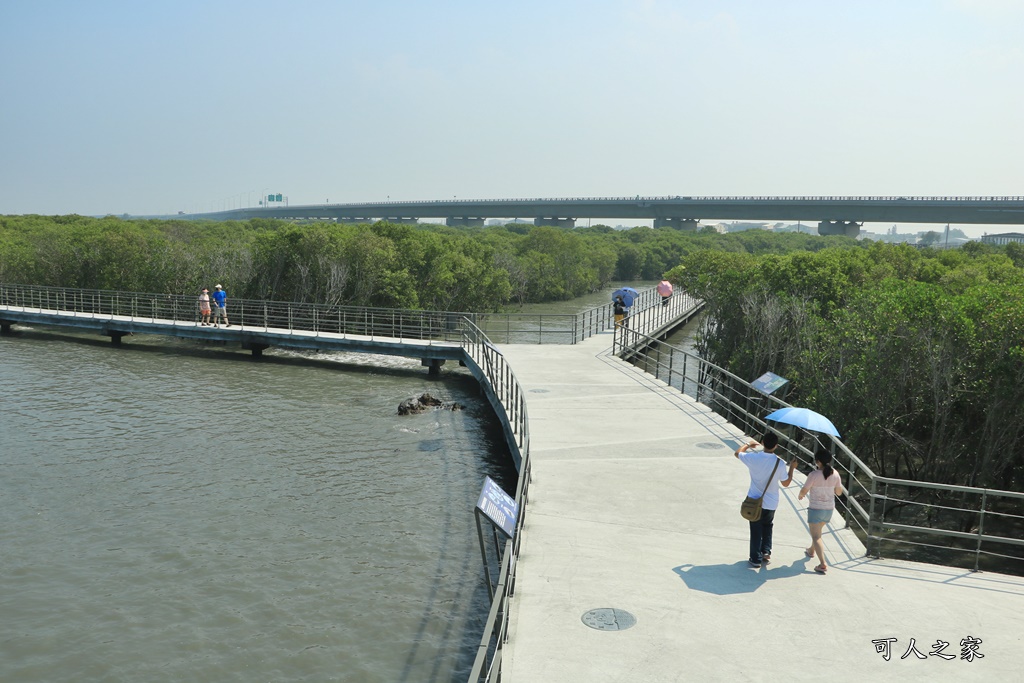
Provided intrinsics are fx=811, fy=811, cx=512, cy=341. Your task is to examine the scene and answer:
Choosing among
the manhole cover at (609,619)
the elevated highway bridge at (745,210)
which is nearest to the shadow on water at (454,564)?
the manhole cover at (609,619)

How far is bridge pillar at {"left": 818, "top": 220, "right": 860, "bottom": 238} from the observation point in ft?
353

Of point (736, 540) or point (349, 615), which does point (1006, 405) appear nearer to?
point (736, 540)

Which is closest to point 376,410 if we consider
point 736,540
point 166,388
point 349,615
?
point 166,388

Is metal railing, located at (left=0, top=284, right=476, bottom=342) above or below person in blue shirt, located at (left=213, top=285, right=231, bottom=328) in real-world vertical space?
below

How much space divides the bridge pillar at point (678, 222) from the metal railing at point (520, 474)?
99.7 m

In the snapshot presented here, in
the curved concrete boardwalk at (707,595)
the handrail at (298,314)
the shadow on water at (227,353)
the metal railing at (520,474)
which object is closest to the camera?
the metal railing at (520,474)

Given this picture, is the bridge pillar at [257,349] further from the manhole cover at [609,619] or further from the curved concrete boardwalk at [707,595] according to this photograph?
the manhole cover at [609,619]

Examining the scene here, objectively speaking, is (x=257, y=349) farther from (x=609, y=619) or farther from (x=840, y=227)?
(x=840, y=227)

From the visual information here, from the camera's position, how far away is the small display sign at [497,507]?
320 inches

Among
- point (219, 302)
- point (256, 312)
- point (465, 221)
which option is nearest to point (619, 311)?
point (219, 302)

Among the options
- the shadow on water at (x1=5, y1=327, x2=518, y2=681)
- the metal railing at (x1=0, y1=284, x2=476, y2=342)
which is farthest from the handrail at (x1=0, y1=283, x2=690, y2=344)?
the shadow on water at (x1=5, y1=327, x2=518, y2=681)

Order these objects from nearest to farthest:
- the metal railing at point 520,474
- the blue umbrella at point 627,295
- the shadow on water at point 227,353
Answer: the metal railing at point 520,474, the shadow on water at point 227,353, the blue umbrella at point 627,295

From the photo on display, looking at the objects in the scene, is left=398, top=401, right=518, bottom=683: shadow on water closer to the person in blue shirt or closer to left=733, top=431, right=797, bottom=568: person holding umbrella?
left=733, top=431, right=797, bottom=568: person holding umbrella

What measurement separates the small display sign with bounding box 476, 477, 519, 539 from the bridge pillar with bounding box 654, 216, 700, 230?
397ft
